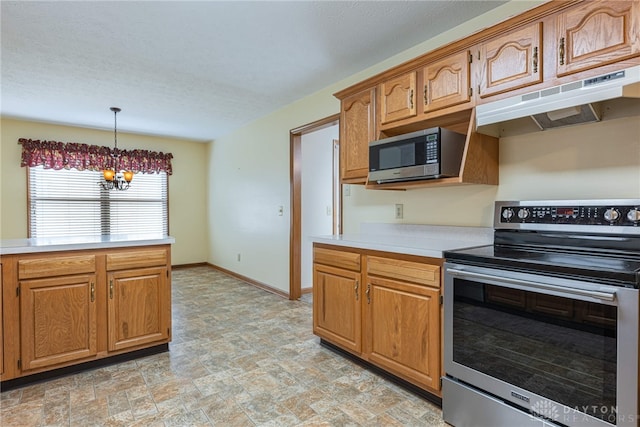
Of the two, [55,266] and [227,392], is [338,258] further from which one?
[55,266]

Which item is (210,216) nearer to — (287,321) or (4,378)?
(287,321)

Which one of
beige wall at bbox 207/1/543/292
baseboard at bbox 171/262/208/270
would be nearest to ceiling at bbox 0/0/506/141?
beige wall at bbox 207/1/543/292

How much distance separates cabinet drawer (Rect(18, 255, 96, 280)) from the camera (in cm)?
218

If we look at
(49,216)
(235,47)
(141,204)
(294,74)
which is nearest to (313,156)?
(294,74)

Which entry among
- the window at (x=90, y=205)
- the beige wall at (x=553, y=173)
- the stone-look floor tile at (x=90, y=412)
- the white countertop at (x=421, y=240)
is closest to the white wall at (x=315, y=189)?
the white countertop at (x=421, y=240)

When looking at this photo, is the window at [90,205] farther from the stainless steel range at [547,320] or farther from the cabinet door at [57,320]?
the stainless steel range at [547,320]

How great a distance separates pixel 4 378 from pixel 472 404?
2.73m

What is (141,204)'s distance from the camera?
19.9ft

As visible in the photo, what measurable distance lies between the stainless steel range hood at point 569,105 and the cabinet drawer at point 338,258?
114 cm

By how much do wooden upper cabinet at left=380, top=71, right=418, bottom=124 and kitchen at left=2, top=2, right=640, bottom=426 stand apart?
544 millimetres

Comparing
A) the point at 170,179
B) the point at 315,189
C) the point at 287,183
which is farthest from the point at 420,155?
the point at 170,179

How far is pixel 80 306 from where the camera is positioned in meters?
2.35

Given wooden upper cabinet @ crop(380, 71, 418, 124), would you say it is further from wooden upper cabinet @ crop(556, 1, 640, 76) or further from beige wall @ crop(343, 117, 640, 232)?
wooden upper cabinet @ crop(556, 1, 640, 76)

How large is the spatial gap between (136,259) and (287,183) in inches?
86.4
